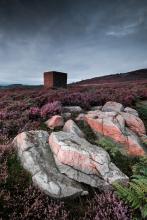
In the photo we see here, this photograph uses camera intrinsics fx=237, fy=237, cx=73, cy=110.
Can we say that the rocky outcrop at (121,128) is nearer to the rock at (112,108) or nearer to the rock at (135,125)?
the rock at (135,125)

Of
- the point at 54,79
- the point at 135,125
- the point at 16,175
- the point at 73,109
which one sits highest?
the point at 54,79

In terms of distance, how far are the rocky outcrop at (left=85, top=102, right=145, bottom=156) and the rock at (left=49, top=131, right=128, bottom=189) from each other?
3.94ft

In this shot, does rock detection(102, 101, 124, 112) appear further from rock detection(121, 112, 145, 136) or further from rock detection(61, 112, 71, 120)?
rock detection(61, 112, 71, 120)

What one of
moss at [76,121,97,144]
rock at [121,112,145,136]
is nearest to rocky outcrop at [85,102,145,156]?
rock at [121,112,145,136]

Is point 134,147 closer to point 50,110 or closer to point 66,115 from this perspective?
point 66,115

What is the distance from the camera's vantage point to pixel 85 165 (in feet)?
16.6

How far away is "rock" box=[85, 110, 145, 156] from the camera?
634 cm

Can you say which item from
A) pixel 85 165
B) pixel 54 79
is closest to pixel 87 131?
pixel 85 165

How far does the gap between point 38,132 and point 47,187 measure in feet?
6.41

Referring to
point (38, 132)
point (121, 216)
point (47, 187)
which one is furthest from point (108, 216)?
point (38, 132)

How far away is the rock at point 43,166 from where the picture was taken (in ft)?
15.1

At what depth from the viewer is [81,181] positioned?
491cm

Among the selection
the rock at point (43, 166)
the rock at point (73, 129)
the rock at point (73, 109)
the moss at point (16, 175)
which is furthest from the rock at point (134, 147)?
the moss at point (16, 175)

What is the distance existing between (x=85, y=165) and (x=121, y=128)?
229 cm
